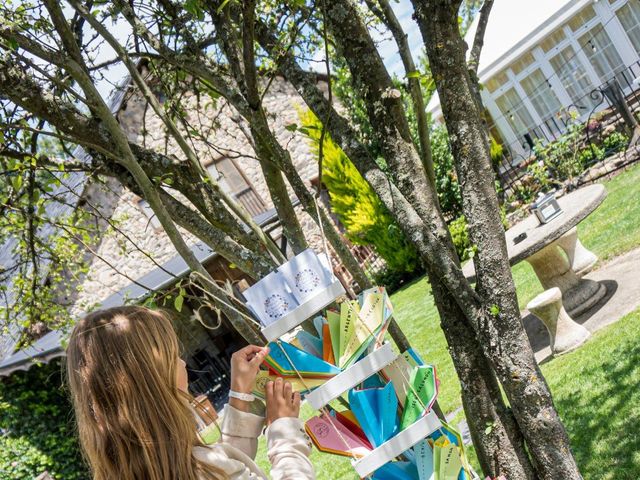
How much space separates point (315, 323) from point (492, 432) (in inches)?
39.8

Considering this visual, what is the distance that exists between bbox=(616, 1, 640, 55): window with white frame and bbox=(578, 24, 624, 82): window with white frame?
1.30ft

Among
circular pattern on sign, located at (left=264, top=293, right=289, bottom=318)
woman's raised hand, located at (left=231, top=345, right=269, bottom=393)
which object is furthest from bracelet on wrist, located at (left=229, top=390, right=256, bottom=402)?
circular pattern on sign, located at (left=264, top=293, right=289, bottom=318)

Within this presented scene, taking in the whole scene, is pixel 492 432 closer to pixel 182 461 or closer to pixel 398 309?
pixel 182 461

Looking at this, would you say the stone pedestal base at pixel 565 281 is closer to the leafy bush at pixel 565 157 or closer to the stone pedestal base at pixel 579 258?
the stone pedestal base at pixel 579 258

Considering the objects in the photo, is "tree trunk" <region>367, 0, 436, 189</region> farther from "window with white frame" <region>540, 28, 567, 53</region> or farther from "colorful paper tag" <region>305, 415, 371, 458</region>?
Answer: "window with white frame" <region>540, 28, 567, 53</region>

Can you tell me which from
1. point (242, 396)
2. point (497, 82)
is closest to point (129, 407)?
Result: point (242, 396)

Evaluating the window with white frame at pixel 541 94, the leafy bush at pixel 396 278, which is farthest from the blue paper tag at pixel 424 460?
the window with white frame at pixel 541 94

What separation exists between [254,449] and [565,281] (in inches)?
208

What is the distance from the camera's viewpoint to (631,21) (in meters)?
14.0

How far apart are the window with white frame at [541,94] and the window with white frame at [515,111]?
0.30m

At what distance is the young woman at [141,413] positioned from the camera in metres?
1.62

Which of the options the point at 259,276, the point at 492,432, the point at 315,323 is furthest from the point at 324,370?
the point at 492,432

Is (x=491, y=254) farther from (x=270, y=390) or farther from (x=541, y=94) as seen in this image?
(x=541, y=94)

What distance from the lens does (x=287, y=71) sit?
110 inches
